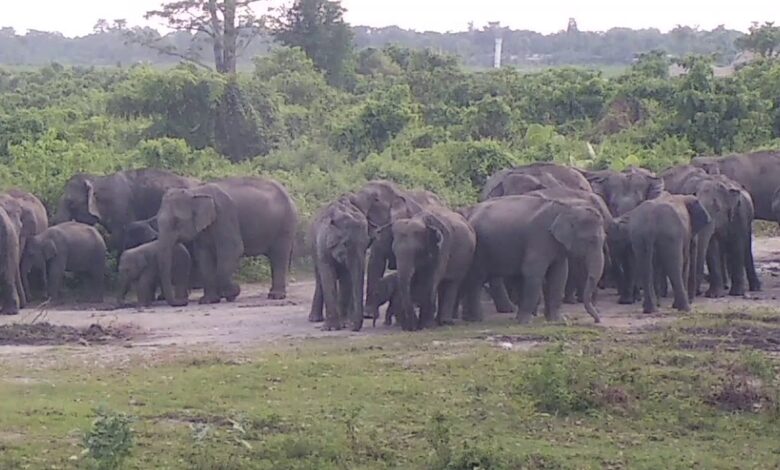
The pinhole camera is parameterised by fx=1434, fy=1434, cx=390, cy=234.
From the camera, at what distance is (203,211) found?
17.3m

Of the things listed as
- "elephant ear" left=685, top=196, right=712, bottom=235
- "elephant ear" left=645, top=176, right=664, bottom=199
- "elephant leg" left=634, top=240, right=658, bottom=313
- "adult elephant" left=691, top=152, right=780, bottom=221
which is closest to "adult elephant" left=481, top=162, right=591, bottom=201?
"elephant ear" left=645, top=176, right=664, bottom=199

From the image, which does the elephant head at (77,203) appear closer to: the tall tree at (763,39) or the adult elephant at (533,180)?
the adult elephant at (533,180)

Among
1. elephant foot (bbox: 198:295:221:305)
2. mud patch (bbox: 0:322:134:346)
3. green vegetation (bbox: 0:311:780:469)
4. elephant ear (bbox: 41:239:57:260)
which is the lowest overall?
elephant foot (bbox: 198:295:221:305)

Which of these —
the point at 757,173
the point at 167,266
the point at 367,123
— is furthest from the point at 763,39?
the point at 167,266

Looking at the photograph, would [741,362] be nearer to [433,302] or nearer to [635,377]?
[635,377]

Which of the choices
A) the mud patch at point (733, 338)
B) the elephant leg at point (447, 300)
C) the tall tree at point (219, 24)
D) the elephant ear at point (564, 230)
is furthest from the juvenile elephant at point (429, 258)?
the tall tree at point (219, 24)

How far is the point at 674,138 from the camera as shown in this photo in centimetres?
Result: 2900

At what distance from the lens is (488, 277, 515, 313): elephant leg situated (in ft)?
52.1

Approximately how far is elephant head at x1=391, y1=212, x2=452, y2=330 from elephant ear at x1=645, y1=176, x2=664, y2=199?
4.51 meters

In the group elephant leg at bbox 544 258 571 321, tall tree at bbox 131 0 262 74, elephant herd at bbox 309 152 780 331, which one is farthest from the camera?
tall tree at bbox 131 0 262 74

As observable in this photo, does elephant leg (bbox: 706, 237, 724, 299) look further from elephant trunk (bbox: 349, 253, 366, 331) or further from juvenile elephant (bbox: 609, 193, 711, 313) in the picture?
elephant trunk (bbox: 349, 253, 366, 331)

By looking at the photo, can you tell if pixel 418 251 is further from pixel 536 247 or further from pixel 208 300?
pixel 208 300

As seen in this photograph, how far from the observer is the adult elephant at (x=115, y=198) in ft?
62.6

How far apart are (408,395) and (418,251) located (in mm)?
3443
